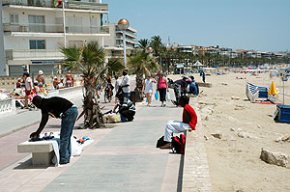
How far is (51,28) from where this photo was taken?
1709 inches

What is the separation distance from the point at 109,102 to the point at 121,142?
449 inches

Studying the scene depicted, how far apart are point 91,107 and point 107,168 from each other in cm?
486

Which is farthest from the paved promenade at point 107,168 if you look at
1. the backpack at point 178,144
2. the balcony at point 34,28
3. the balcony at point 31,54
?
the balcony at point 34,28

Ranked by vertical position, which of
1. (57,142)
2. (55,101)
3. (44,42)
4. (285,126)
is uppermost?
(44,42)

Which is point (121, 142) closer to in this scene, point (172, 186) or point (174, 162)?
point (174, 162)

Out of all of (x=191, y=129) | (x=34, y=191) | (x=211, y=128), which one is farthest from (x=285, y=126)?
(x=34, y=191)

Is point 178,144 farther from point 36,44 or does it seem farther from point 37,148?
point 36,44

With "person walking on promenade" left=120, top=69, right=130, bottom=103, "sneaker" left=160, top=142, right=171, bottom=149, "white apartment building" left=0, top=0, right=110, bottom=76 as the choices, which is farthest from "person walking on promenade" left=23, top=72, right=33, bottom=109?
"white apartment building" left=0, top=0, right=110, bottom=76

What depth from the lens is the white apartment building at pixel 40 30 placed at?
40.1m

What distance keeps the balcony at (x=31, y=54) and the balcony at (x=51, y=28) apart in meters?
2.11

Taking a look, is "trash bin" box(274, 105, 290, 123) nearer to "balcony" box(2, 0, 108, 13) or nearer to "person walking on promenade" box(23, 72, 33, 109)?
"person walking on promenade" box(23, 72, 33, 109)

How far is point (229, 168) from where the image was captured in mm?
7895

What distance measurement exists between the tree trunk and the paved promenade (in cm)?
63

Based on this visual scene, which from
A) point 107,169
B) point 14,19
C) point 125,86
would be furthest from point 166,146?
point 14,19
